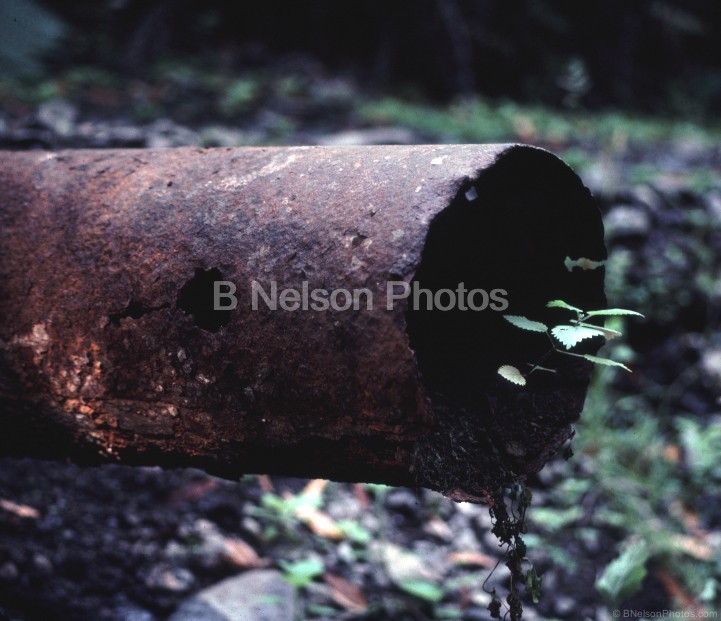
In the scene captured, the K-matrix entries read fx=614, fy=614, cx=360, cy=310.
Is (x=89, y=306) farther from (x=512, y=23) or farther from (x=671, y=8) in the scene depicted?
(x=671, y=8)

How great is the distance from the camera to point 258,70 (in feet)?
23.9

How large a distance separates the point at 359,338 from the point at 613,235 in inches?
143

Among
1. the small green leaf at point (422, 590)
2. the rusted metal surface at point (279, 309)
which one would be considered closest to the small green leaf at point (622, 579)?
the small green leaf at point (422, 590)

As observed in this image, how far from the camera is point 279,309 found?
3.13 ft

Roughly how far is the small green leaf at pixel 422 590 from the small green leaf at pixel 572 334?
1147 mm

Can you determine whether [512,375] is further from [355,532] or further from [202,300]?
[355,532]

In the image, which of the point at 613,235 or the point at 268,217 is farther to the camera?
the point at 613,235

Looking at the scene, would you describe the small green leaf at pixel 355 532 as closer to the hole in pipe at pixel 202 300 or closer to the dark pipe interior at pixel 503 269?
the dark pipe interior at pixel 503 269

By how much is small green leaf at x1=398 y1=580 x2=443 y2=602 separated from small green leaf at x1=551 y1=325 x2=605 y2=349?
1.15m

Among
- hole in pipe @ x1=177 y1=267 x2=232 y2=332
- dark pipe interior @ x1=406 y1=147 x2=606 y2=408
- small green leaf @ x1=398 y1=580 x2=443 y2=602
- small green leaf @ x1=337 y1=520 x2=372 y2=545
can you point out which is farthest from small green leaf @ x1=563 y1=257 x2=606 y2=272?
small green leaf @ x1=337 y1=520 x2=372 y2=545

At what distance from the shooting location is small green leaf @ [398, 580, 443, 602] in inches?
73.6

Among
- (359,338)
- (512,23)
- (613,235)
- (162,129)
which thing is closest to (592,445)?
(613,235)

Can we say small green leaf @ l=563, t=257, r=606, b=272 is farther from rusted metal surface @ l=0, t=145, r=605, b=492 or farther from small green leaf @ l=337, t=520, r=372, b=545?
small green leaf @ l=337, t=520, r=372, b=545

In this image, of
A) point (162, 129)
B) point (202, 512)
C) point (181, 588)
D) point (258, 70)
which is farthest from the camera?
point (258, 70)
